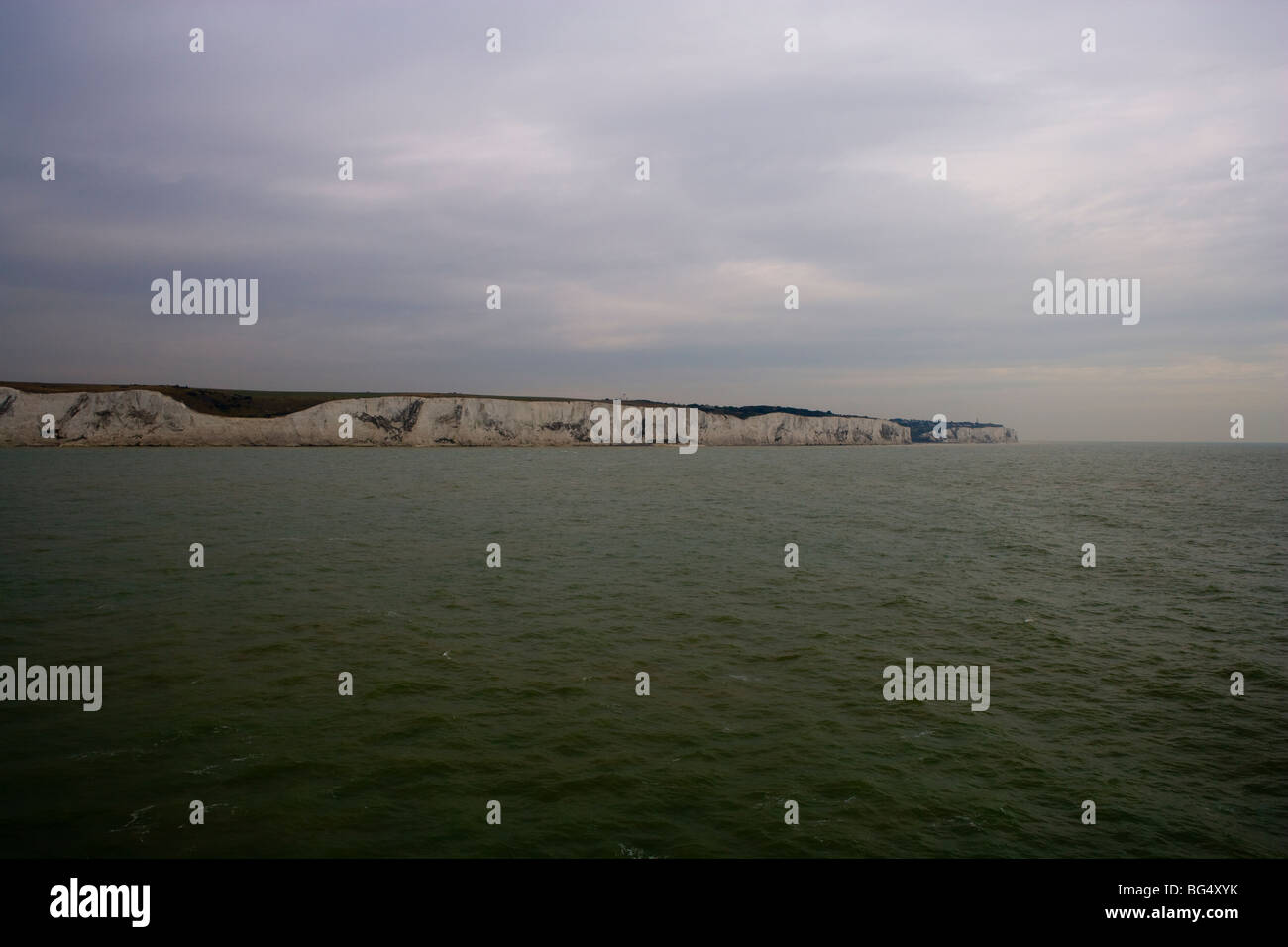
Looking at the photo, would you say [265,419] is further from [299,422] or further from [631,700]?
[631,700]

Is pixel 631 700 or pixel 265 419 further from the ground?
pixel 265 419

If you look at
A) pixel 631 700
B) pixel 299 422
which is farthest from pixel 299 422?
pixel 631 700

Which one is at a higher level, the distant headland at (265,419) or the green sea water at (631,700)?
the distant headland at (265,419)

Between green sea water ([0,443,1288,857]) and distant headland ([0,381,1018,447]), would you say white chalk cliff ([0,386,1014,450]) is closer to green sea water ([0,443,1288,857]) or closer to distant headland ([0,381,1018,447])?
distant headland ([0,381,1018,447])

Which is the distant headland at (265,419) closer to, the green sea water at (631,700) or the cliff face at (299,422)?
the cliff face at (299,422)

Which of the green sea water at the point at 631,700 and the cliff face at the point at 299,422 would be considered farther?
the cliff face at the point at 299,422

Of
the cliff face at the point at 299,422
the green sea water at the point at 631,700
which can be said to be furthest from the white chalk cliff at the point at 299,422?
the green sea water at the point at 631,700
